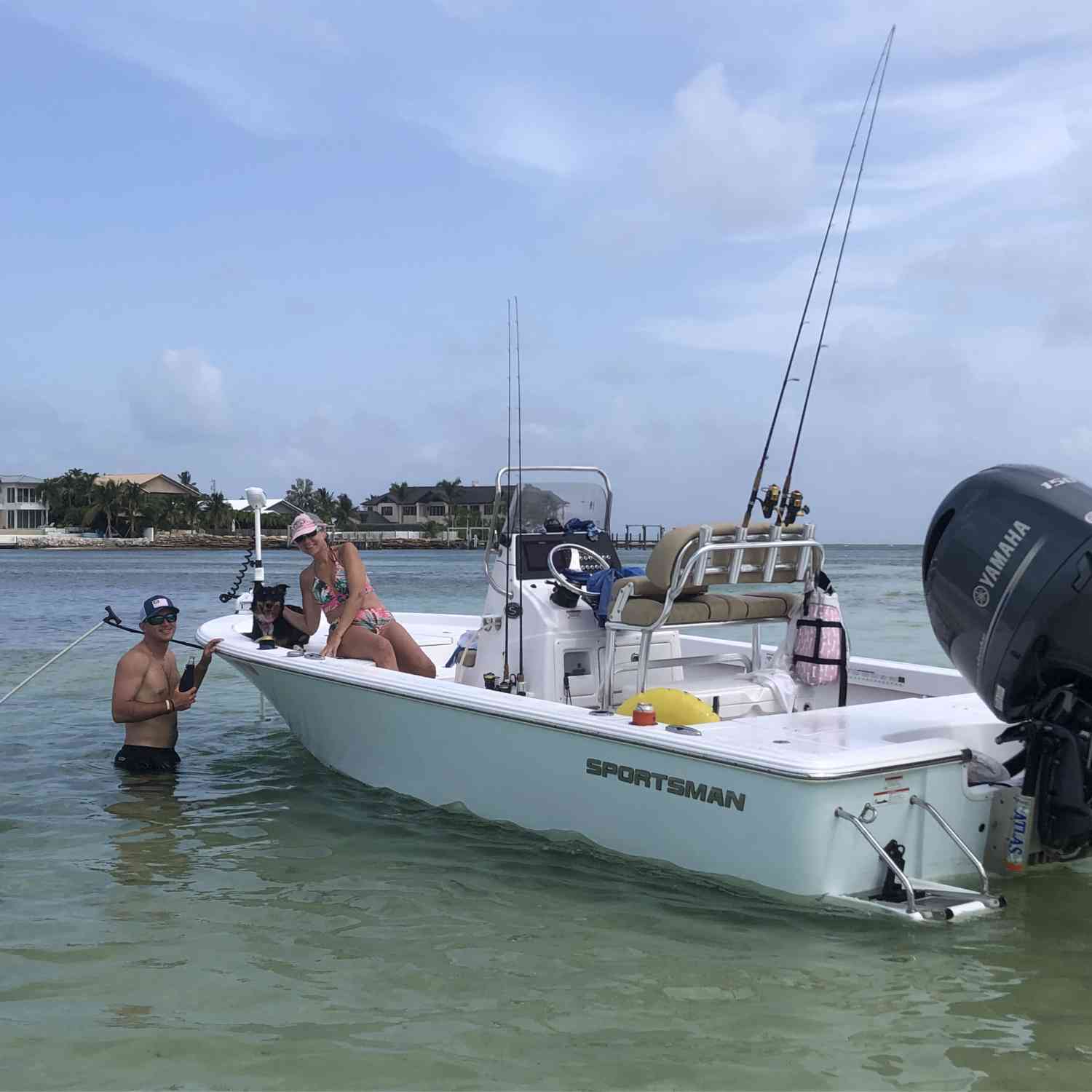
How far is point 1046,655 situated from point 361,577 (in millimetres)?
3919

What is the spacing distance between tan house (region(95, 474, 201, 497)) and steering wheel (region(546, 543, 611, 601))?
100 metres

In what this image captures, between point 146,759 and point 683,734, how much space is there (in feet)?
13.0

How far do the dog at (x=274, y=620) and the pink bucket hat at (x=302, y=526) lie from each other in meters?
0.66

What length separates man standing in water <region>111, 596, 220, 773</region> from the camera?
22.4ft

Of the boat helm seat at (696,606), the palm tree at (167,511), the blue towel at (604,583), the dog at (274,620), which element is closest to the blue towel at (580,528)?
the blue towel at (604,583)

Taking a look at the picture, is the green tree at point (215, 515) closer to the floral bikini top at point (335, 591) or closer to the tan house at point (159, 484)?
the tan house at point (159, 484)

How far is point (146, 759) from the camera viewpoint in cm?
723

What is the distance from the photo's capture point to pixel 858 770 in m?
4.26

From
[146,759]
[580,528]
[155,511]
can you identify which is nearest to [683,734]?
[580,528]

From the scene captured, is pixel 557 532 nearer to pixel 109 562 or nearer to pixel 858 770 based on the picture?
pixel 858 770

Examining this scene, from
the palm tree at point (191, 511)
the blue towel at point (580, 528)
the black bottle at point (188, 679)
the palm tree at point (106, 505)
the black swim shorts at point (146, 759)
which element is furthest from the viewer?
the palm tree at point (191, 511)

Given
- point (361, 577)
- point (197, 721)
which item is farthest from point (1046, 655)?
point (197, 721)

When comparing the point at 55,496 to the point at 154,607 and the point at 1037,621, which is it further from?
the point at 1037,621

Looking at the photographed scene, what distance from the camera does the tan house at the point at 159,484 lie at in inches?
4021
